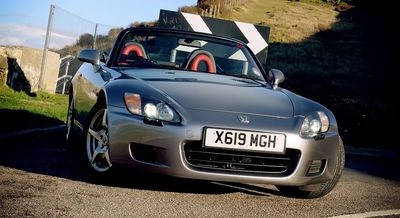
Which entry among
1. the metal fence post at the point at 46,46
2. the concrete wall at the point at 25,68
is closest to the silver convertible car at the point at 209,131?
the concrete wall at the point at 25,68

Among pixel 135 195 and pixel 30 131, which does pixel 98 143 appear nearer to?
pixel 135 195

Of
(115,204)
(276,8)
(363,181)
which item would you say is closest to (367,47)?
(276,8)

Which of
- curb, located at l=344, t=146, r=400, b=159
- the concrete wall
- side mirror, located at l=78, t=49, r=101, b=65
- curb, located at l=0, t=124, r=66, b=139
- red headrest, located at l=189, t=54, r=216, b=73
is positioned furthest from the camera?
the concrete wall

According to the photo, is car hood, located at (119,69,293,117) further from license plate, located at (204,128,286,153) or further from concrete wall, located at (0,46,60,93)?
concrete wall, located at (0,46,60,93)

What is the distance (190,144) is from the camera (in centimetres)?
360

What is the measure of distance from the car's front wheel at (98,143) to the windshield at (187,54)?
0.85m

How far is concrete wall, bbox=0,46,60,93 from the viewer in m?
10.4

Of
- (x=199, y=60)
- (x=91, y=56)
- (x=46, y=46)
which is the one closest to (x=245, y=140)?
(x=199, y=60)

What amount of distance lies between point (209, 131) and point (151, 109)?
1.37 ft

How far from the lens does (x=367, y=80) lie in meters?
28.8

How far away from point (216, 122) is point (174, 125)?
0.90 feet

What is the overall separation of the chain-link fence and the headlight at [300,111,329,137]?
8.59 metres

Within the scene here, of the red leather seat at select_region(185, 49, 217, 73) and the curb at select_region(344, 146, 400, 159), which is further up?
the red leather seat at select_region(185, 49, 217, 73)

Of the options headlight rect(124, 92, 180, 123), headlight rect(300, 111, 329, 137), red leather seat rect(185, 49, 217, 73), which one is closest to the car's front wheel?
headlight rect(124, 92, 180, 123)
